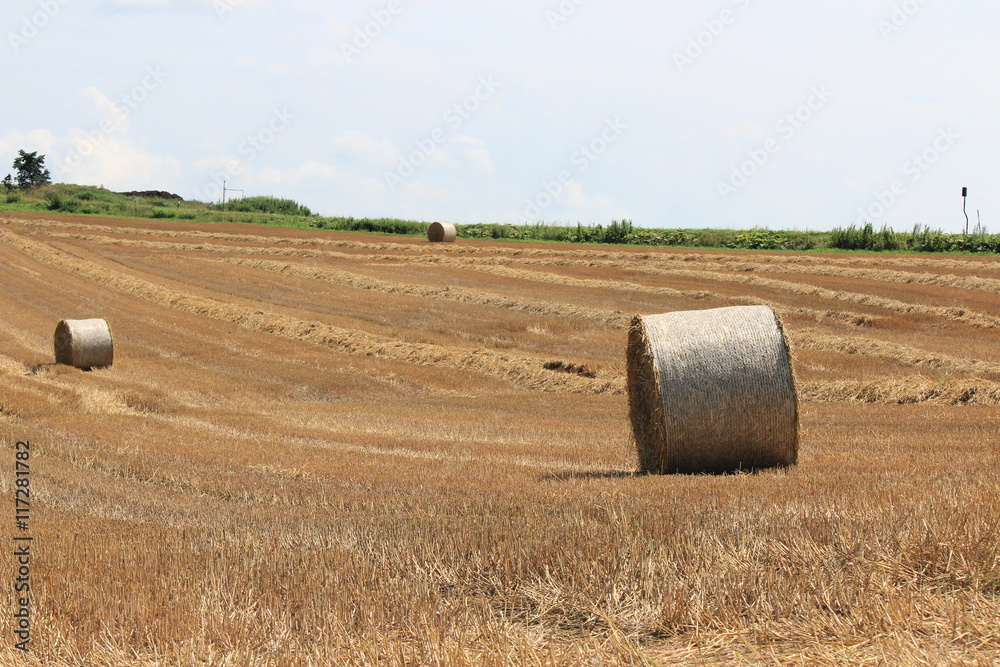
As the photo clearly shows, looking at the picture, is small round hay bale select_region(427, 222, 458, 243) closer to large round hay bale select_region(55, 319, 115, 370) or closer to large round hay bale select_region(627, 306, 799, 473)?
large round hay bale select_region(55, 319, 115, 370)

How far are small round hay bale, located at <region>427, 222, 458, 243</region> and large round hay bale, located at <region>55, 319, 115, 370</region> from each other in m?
29.8

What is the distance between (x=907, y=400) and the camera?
16.4 meters

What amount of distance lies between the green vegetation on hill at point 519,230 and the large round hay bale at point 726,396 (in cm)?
3704

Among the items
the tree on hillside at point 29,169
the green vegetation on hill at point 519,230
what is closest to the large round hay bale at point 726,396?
the green vegetation on hill at point 519,230

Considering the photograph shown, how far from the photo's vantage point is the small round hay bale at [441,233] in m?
50.5

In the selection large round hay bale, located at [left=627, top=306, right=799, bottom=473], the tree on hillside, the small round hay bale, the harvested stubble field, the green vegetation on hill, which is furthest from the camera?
the tree on hillside

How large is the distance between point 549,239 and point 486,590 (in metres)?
52.5

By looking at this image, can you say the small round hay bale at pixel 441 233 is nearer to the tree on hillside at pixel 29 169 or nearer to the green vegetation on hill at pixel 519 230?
the green vegetation on hill at pixel 519 230

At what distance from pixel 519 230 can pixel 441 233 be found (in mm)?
9500

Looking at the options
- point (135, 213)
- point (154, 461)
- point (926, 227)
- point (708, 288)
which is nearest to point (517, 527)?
point (154, 461)

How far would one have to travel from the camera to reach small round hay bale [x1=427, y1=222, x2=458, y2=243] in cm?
5047

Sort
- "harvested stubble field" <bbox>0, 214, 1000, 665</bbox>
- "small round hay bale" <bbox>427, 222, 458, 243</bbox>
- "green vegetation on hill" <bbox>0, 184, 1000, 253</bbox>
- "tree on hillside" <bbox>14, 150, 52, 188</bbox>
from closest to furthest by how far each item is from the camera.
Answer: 1. "harvested stubble field" <bbox>0, 214, 1000, 665</bbox>
2. "green vegetation on hill" <bbox>0, 184, 1000, 253</bbox>
3. "small round hay bale" <bbox>427, 222, 458, 243</bbox>
4. "tree on hillside" <bbox>14, 150, 52, 188</bbox>

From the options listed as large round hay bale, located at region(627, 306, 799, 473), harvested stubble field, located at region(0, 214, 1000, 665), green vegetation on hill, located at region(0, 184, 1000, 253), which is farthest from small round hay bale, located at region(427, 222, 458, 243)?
large round hay bale, located at region(627, 306, 799, 473)

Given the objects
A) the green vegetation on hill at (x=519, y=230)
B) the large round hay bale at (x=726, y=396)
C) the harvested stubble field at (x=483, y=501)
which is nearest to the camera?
the harvested stubble field at (x=483, y=501)
